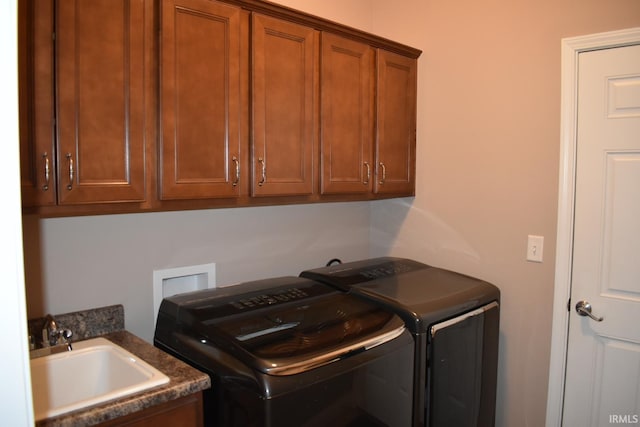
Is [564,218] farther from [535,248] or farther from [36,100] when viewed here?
[36,100]

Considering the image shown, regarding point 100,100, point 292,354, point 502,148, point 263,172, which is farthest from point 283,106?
point 502,148

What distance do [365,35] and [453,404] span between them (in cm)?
169

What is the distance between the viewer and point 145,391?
4.19ft

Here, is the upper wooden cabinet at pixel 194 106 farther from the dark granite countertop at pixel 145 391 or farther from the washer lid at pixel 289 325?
the dark granite countertop at pixel 145 391

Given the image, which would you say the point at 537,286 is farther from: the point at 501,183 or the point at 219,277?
the point at 219,277

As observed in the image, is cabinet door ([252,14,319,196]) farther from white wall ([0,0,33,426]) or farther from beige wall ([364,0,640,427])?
white wall ([0,0,33,426])

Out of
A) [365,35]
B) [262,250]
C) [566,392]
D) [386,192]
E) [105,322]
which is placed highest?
[365,35]

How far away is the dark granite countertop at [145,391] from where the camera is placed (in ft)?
3.74

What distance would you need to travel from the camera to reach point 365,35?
2193 millimetres

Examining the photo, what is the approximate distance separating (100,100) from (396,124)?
1485 mm

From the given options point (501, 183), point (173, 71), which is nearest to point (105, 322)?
point (173, 71)

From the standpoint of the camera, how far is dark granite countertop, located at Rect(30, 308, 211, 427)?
1141mm

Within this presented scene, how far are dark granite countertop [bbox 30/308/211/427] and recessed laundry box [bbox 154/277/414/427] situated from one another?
0.24 feet

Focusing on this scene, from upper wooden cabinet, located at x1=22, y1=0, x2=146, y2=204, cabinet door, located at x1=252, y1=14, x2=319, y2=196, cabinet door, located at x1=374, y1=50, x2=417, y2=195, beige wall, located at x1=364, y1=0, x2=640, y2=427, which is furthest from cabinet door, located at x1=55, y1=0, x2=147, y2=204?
beige wall, located at x1=364, y1=0, x2=640, y2=427
